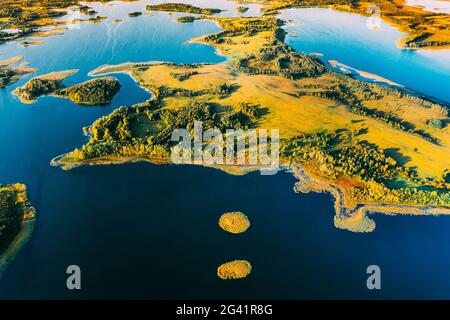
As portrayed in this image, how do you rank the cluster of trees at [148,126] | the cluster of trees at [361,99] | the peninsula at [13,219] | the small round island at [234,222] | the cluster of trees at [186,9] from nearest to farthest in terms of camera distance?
the peninsula at [13,219] → the small round island at [234,222] → the cluster of trees at [148,126] → the cluster of trees at [361,99] → the cluster of trees at [186,9]

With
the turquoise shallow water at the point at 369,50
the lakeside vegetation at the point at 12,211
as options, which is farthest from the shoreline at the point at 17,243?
the turquoise shallow water at the point at 369,50

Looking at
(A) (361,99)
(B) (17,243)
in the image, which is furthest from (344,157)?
(B) (17,243)

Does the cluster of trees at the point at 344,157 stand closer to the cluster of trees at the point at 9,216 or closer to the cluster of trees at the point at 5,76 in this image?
the cluster of trees at the point at 9,216

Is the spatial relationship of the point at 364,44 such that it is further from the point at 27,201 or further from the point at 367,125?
the point at 27,201

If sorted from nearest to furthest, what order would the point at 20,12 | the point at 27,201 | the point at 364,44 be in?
the point at 27,201
the point at 364,44
the point at 20,12
